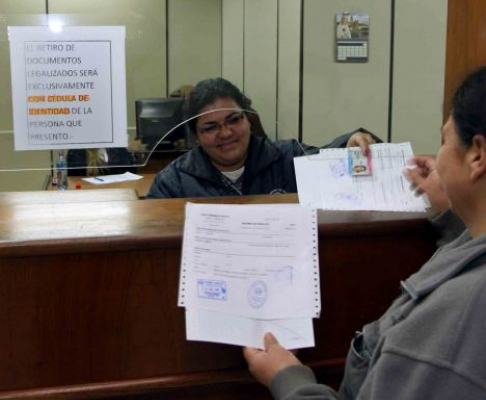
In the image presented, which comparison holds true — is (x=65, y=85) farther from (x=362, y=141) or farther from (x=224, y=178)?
(x=224, y=178)

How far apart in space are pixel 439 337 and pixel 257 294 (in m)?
0.40

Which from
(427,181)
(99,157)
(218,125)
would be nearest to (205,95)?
(218,125)

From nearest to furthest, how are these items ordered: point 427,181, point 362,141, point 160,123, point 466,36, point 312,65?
point 427,181, point 362,141, point 466,36, point 160,123, point 312,65

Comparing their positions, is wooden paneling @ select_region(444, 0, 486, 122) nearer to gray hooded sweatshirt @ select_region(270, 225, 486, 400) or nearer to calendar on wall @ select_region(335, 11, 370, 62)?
gray hooded sweatshirt @ select_region(270, 225, 486, 400)

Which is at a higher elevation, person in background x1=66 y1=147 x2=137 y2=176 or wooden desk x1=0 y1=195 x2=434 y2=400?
person in background x1=66 y1=147 x2=137 y2=176

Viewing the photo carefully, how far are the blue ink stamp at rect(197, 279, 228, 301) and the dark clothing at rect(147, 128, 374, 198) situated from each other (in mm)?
919

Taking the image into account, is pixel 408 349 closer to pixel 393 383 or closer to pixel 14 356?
pixel 393 383

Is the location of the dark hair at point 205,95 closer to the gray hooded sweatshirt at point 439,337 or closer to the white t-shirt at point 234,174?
the white t-shirt at point 234,174

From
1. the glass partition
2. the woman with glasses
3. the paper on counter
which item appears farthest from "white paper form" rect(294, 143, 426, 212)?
the paper on counter

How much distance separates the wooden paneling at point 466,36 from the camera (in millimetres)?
1487

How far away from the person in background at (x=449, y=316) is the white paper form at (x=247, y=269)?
0.56 feet

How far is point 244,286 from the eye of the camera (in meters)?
1.06

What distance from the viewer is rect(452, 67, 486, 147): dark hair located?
769 mm

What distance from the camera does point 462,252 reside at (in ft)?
2.55
